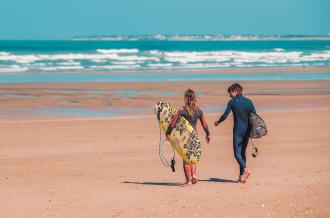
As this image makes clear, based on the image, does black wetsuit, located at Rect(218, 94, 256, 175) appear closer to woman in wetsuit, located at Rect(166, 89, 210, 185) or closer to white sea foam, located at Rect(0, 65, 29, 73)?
woman in wetsuit, located at Rect(166, 89, 210, 185)

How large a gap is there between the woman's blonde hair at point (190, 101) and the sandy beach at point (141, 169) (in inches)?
36.3

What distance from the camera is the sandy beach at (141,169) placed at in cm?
877

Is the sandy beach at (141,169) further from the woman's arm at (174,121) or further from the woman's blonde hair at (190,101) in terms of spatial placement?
the woman's blonde hair at (190,101)

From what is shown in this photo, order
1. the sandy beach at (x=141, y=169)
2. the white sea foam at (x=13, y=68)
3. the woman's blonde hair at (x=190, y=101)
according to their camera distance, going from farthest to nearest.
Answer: the white sea foam at (x=13, y=68) → the woman's blonde hair at (x=190, y=101) → the sandy beach at (x=141, y=169)

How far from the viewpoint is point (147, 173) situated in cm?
1147

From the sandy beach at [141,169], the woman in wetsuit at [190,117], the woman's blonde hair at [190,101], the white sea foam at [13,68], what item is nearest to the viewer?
the sandy beach at [141,169]

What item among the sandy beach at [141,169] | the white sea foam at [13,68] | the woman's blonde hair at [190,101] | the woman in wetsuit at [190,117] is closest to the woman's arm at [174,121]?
the woman in wetsuit at [190,117]

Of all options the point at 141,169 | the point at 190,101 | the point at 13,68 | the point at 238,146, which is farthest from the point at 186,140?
the point at 13,68

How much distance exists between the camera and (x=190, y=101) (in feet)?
33.6

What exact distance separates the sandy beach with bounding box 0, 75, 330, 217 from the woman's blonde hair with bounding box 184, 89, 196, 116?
36.3 inches

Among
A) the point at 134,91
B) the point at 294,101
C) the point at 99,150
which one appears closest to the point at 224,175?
the point at 99,150

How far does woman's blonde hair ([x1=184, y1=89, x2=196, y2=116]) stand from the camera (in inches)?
400

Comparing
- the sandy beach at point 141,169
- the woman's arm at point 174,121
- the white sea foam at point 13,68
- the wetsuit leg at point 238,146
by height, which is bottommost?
the sandy beach at point 141,169

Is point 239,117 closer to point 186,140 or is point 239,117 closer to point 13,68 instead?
point 186,140
